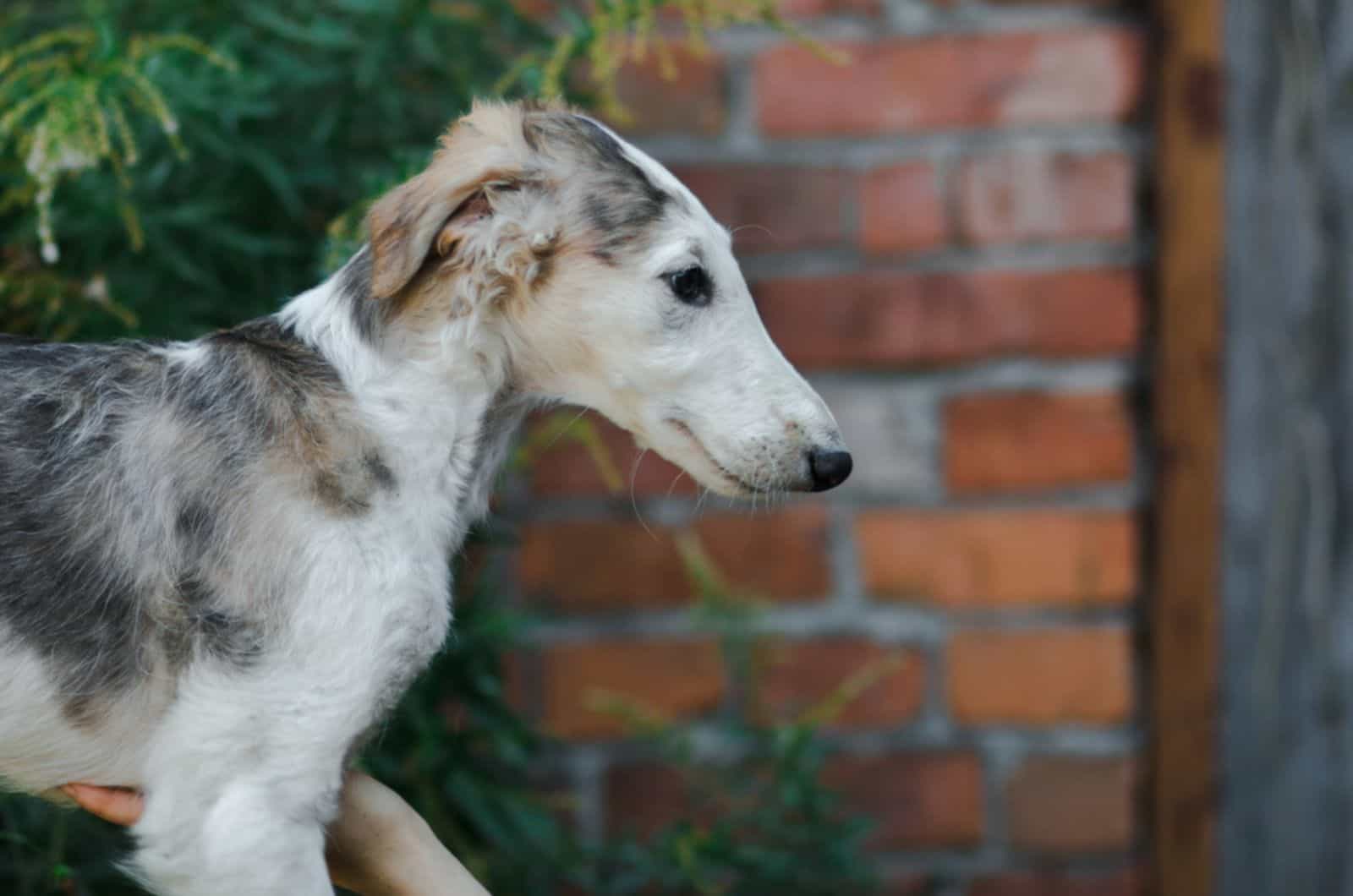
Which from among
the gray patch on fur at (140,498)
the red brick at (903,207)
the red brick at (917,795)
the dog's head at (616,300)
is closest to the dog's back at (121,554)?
the gray patch on fur at (140,498)

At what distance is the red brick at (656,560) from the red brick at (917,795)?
0.21 m

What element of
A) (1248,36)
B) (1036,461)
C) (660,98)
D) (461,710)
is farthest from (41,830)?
(1248,36)

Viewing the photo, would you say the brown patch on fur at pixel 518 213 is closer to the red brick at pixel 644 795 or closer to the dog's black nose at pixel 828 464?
the dog's black nose at pixel 828 464

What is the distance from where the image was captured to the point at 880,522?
1.68m

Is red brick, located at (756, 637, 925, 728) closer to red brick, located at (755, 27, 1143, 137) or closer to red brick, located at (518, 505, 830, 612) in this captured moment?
red brick, located at (518, 505, 830, 612)

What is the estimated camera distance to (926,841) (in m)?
1.72

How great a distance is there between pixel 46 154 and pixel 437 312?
36 centimetres

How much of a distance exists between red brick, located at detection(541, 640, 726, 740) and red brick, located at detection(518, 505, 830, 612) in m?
0.05

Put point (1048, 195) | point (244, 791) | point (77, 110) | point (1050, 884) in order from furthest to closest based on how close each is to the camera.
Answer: point (1050, 884)
point (1048, 195)
point (77, 110)
point (244, 791)

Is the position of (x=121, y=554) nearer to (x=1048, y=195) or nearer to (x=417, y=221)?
(x=417, y=221)

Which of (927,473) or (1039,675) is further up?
(927,473)

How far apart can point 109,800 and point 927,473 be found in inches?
39.3

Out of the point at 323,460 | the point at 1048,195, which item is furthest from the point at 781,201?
the point at 323,460

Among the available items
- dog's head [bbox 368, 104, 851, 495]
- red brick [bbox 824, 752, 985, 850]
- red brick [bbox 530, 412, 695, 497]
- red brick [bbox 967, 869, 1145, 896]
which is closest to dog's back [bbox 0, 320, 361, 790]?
dog's head [bbox 368, 104, 851, 495]
